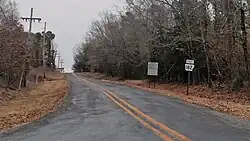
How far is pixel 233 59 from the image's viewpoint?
25.7 meters

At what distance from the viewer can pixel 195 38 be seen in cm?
2948

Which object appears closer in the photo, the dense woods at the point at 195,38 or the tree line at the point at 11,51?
the dense woods at the point at 195,38

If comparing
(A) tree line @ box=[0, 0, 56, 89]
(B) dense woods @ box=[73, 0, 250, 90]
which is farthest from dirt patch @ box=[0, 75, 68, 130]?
(B) dense woods @ box=[73, 0, 250, 90]

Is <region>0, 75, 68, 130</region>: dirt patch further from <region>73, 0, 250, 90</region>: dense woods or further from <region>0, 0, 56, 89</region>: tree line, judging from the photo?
<region>73, 0, 250, 90</region>: dense woods

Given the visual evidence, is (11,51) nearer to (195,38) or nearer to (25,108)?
(25,108)

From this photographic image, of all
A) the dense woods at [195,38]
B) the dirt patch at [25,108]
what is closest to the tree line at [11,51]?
the dirt patch at [25,108]

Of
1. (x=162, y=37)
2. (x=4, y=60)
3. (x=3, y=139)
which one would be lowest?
(x=3, y=139)

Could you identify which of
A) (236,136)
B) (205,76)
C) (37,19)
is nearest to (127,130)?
(236,136)

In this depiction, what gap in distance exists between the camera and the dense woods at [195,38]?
81.1ft

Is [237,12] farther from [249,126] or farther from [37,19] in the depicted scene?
[37,19]

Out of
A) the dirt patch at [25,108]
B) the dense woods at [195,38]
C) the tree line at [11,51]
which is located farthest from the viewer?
the tree line at [11,51]

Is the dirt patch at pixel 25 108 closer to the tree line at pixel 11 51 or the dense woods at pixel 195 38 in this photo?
the tree line at pixel 11 51

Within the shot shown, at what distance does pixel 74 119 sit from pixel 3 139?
10.7 feet

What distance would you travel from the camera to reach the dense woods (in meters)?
24.7
